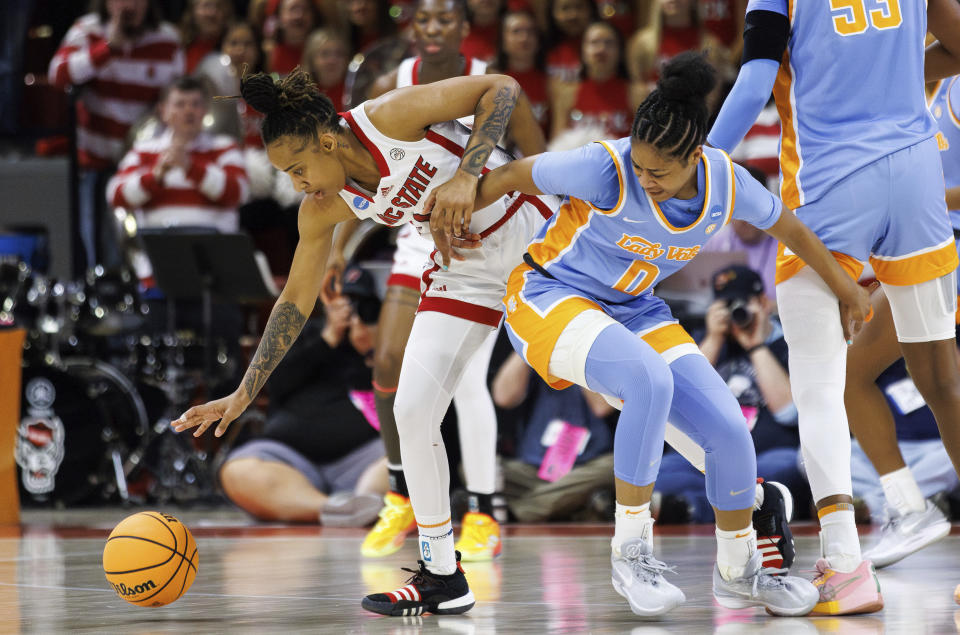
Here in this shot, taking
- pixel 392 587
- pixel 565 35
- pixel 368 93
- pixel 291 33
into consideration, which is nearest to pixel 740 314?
pixel 368 93

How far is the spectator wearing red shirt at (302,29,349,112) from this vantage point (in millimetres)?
8570

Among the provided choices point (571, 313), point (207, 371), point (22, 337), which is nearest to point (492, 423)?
point (571, 313)

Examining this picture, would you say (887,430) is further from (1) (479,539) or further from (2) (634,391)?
(1) (479,539)

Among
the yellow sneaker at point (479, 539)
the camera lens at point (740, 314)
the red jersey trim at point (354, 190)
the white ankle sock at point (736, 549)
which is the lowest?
the yellow sneaker at point (479, 539)

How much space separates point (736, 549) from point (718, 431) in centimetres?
33

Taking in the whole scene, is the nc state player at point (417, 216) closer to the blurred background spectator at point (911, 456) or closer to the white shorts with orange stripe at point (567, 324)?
the white shorts with orange stripe at point (567, 324)

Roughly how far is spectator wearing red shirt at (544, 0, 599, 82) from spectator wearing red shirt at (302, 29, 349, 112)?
137cm

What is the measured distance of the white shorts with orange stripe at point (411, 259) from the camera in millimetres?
5184

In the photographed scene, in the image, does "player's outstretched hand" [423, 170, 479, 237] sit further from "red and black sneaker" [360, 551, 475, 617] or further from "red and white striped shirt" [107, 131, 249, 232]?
"red and white striped shirt" [107, 131, 249, 232]

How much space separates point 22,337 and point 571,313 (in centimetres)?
480

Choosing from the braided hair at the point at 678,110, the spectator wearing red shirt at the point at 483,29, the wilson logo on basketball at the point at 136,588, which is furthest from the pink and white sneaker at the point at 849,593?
the spectator wearing red shirt at the point at 483,29

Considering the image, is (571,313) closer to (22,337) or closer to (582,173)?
(582,173)

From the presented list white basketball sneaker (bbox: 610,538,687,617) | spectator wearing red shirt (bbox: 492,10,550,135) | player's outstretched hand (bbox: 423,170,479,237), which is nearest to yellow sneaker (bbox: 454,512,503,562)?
white basketball sneaker (bbox: 610,538,687,617)

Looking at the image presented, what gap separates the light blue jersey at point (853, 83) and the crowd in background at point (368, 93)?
2605mm
